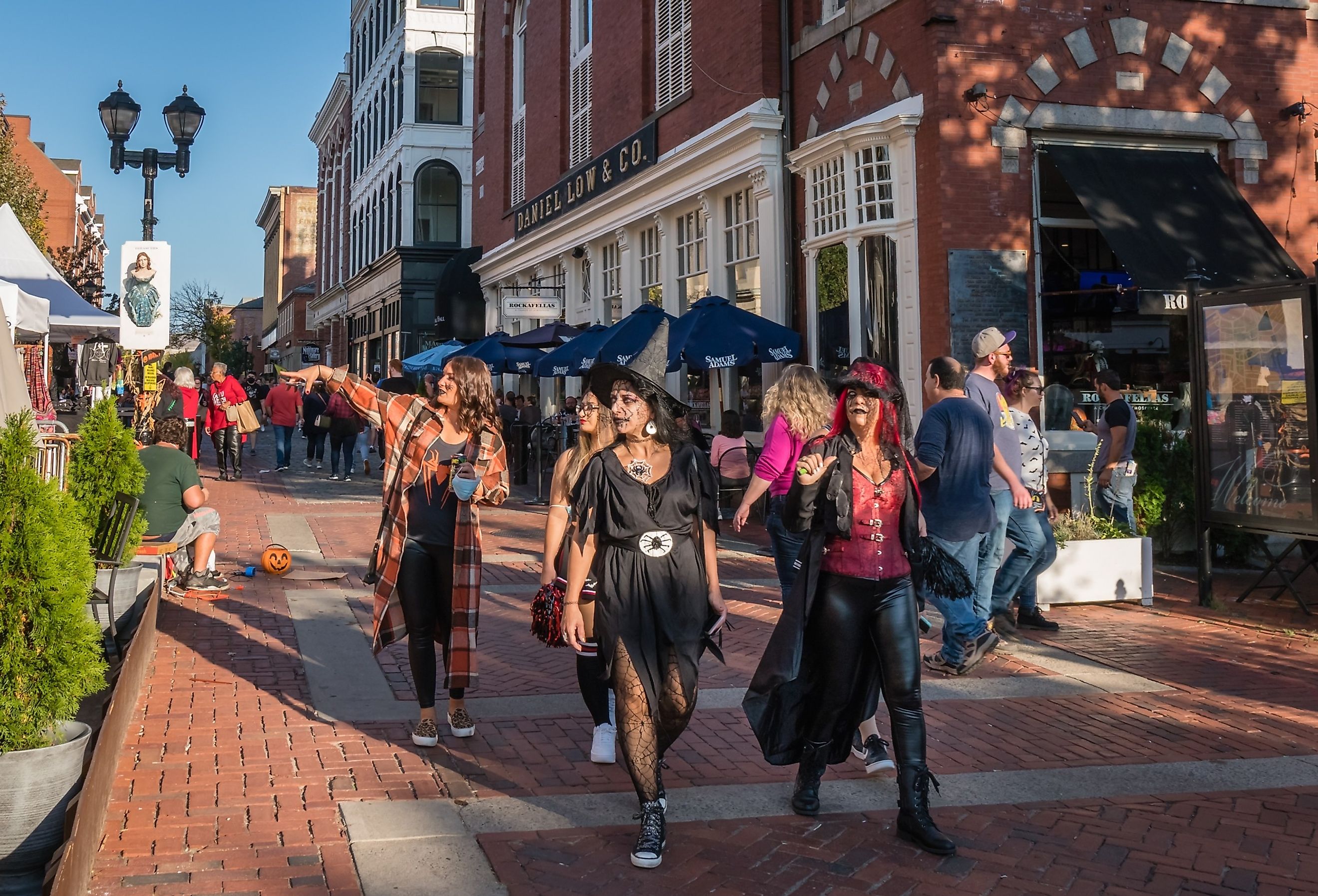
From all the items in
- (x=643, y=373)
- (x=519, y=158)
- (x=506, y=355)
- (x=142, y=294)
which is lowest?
(x=643, y=373)

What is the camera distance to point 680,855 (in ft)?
14.5

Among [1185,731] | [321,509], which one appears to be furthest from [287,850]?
Result: [321,509]

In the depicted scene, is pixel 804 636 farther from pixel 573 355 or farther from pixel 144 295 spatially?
pixel 573 355

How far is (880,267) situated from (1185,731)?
320 inches

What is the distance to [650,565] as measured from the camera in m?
4.60

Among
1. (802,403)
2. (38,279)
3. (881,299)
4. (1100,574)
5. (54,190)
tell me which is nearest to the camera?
(802,403)

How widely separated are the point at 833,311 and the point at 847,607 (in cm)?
1010

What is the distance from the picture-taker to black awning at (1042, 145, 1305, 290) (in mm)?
11922

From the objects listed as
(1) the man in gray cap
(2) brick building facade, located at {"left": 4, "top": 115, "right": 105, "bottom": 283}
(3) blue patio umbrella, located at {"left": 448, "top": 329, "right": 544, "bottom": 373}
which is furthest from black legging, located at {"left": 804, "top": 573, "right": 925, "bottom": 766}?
(2) brick building facade, located at {"left": 4, "top": 115, "right": 105, "bottom": 283}


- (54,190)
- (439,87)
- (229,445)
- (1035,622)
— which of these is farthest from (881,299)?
(54,190)

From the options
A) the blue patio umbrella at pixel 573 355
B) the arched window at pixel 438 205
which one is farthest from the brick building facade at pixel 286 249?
the blue patio umbrella at pixel 573 355

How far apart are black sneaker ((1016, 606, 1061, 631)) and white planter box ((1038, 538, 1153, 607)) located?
699 millimetres

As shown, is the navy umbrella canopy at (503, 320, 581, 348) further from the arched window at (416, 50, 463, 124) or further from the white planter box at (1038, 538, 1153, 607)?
the arched window at (416, 50, 463, 124)

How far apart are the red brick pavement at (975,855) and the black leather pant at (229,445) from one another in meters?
16.6
